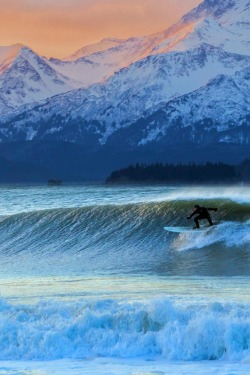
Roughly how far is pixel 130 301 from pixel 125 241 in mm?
24594

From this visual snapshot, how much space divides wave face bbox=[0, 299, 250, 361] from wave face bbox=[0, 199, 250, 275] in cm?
1249

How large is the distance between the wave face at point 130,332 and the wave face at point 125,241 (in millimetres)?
12486

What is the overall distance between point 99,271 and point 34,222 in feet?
69.2

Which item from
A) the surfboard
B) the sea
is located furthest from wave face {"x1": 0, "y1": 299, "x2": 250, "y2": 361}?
the surfboard

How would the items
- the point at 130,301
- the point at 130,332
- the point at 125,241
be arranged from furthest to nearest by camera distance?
the point at 125,241, the point at 130,301, the point at 130,332

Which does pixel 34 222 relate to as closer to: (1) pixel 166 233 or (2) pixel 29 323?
(1) pixel 166 233

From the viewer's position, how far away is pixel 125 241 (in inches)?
1898

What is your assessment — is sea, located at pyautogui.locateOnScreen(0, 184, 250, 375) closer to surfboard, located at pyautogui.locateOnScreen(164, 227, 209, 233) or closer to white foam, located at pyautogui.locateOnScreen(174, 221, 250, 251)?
white foam, located at pyautogui.locateOnScreen(174, 221, 250, 251)

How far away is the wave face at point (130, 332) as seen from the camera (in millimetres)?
19609

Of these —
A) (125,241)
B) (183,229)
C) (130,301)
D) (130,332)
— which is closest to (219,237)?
(183,229)

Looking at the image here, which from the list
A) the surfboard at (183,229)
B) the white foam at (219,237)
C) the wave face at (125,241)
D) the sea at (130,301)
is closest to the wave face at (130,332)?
the sea at (130,301)

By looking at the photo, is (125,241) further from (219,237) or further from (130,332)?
(130,332)

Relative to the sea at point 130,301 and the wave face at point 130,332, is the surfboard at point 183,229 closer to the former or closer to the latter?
the sea at point 130,301

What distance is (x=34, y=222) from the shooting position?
189ft
